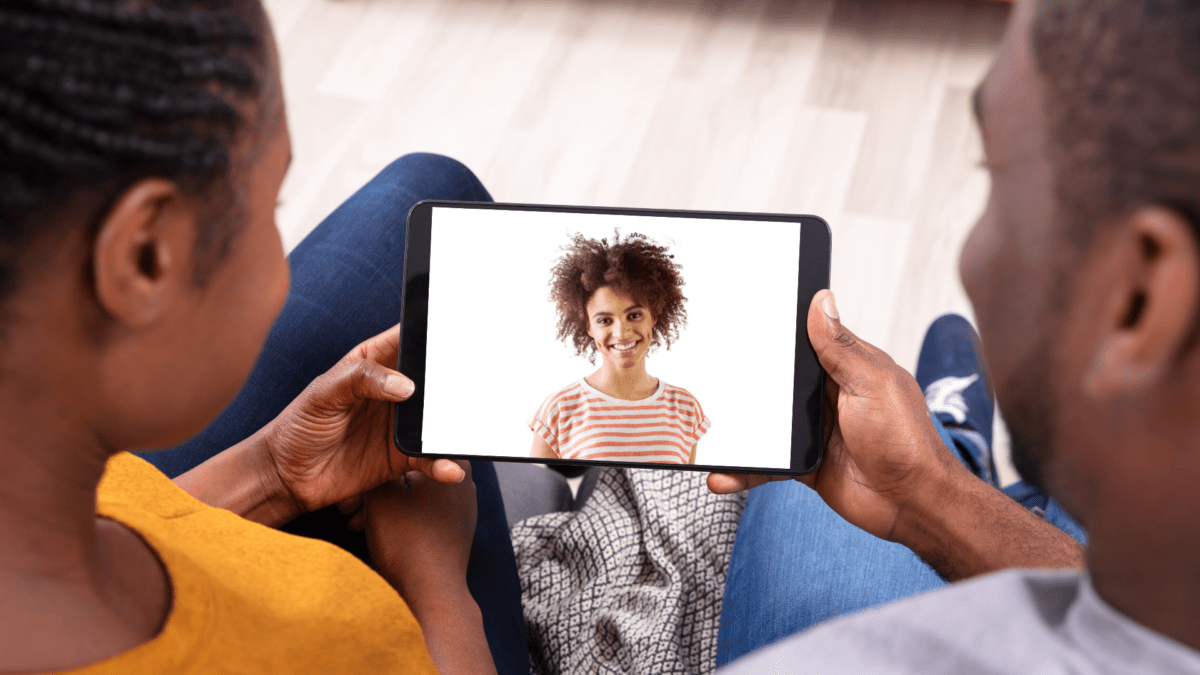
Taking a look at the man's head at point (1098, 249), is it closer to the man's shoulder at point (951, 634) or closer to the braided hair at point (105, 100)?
the man's shoulder at point (951, 634)

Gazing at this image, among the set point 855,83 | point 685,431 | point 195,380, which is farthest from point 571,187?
point 195,380

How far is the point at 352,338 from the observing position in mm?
924

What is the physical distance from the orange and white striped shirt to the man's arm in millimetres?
142

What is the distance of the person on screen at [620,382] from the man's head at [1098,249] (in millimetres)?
373

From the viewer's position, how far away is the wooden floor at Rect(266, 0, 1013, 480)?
62.1 inches

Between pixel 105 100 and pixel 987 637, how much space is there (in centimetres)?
50

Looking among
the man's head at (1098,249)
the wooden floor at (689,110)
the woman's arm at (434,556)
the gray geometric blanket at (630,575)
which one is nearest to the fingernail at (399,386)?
the woman's arm at (434,556)

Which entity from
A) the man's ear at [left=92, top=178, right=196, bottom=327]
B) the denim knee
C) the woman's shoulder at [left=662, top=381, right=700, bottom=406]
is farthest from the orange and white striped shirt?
the man's ear at [left=92, top=178, right=196, bottom=327]

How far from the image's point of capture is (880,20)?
71.3 inches

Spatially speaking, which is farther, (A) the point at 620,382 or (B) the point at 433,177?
(B) the point at 433,177

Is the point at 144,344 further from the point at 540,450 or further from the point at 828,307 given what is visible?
the point at 828,307

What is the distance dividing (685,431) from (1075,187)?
470mm

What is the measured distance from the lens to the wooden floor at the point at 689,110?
5.17 ft

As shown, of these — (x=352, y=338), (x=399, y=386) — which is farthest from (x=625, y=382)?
(x=352, y=338)
